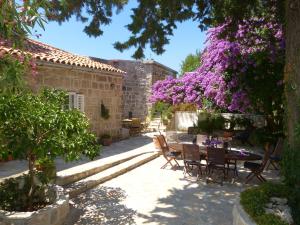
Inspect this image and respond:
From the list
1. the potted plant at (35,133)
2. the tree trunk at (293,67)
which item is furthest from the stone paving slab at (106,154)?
the tree trunk at (293,67)

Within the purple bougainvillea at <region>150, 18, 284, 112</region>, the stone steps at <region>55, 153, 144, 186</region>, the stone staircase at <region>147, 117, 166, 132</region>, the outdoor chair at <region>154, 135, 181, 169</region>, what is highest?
the purple bougainvillea at <region>150, 18, 284, 112</region>

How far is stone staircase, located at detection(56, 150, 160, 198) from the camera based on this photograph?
7.58m

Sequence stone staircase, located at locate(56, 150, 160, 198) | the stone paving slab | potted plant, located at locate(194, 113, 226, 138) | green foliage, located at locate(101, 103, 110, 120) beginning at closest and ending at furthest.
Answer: stone staircase, located at locate(56, 150, 160, 198)
the stone paving slab
green foliage, located at locate(101, 103, 110, 120)
potted plant, located at locate(194, 113, 226, 138)

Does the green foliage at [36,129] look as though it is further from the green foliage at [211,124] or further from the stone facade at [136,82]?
the stone facade at [136,82]

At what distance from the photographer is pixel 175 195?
743 centimetres

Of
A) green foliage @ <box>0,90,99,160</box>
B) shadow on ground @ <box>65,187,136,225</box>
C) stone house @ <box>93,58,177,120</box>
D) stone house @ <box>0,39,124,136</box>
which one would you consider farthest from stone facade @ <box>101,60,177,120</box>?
green foliage @ <box>0,90,99,160</box>

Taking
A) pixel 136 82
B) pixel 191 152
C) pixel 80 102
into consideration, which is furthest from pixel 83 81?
pixel 136 82

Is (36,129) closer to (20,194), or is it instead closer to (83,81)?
(20,194)

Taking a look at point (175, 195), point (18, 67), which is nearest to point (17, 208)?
point (18, 67)

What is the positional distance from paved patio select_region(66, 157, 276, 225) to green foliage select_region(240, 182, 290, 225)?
36.6 inches

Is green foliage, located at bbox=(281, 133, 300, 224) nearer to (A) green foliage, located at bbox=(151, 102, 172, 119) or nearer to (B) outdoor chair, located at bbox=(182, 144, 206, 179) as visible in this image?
(B) outdoor chair, located at bbox=(182, 144, 206, 179)

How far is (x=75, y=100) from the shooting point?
12.0 m

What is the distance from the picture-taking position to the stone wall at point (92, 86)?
10.5 metres

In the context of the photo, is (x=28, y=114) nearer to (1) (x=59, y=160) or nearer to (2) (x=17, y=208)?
(2) (x=17, y=208)
